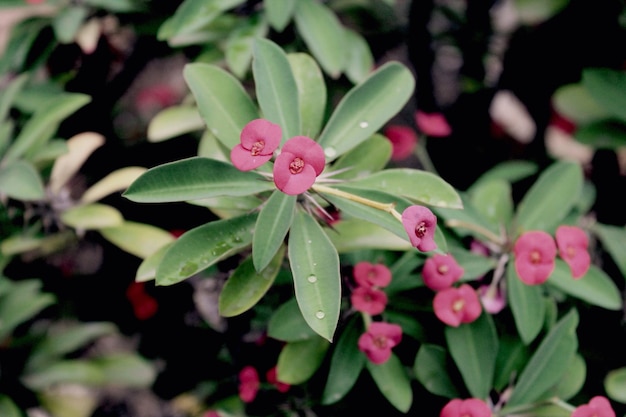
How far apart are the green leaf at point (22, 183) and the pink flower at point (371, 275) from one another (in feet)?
2.33

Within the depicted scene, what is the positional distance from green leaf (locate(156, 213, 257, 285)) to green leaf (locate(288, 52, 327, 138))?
24 cm

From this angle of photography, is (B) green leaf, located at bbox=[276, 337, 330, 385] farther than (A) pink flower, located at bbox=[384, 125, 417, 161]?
No

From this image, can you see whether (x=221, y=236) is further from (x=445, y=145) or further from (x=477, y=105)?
(x=477, y=105)

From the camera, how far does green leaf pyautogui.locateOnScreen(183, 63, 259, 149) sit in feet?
3.69

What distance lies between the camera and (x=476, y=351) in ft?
4.05

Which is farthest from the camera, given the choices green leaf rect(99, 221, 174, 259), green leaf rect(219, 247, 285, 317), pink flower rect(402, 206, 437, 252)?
green leaf rect(99, 221, 174, 259)

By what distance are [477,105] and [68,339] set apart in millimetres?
1564

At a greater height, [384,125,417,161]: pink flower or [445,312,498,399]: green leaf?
[384,125,417,161]: pink flower

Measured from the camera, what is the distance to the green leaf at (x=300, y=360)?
128cm

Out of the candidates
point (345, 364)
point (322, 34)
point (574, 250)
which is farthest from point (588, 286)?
point (322, 34)

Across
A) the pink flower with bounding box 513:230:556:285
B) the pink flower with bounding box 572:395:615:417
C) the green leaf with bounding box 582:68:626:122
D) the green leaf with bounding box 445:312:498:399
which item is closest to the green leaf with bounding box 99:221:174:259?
the green leaf with bounding box 445:312:498:399

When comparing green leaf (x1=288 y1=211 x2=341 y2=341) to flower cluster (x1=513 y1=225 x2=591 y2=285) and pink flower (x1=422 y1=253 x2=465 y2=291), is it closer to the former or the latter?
pink flower (x1=422 y1=253 x2=465 y2=291)

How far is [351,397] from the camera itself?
1478mm

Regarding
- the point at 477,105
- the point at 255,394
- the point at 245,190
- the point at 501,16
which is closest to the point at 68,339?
the point at 255,394
